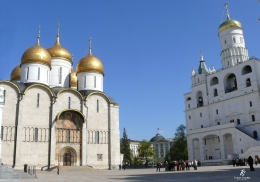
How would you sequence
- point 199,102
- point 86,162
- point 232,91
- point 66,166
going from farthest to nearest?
point 199,102 < point 232,91 < point 86,162 < point 66,166

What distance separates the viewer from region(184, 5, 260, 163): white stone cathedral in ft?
119

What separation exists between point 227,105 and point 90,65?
69.6 ft

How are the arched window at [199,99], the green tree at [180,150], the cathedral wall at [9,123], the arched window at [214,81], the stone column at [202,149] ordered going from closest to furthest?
the cathedral wall at [9,123] → the stone column at [202,149] → the arched window at [214,81] → the arched window at [199,99] → the green tree at [180,150]

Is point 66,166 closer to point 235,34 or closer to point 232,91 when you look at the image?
point 232,91

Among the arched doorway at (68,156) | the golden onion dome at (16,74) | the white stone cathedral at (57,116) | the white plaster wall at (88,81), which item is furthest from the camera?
the golden onion dome at (16,74)

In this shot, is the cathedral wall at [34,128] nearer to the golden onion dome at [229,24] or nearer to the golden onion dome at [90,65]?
the golden onion dome at [90,65]

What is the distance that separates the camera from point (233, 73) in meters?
40.6

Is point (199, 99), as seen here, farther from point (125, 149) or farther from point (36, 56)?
point (36, 56)

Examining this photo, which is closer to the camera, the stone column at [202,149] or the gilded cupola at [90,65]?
the gilded cupola at [90,65]

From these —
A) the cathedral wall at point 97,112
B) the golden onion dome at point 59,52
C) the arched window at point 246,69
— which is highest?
the golden onion dome at point 59,52

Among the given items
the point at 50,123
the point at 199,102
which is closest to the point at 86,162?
Answer: the point at 50,123

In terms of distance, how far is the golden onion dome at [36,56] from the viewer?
103ft

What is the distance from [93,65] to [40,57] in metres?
6.62

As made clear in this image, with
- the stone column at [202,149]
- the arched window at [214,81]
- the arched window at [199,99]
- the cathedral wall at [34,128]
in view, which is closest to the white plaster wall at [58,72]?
the cathedral wall at [34,128]
